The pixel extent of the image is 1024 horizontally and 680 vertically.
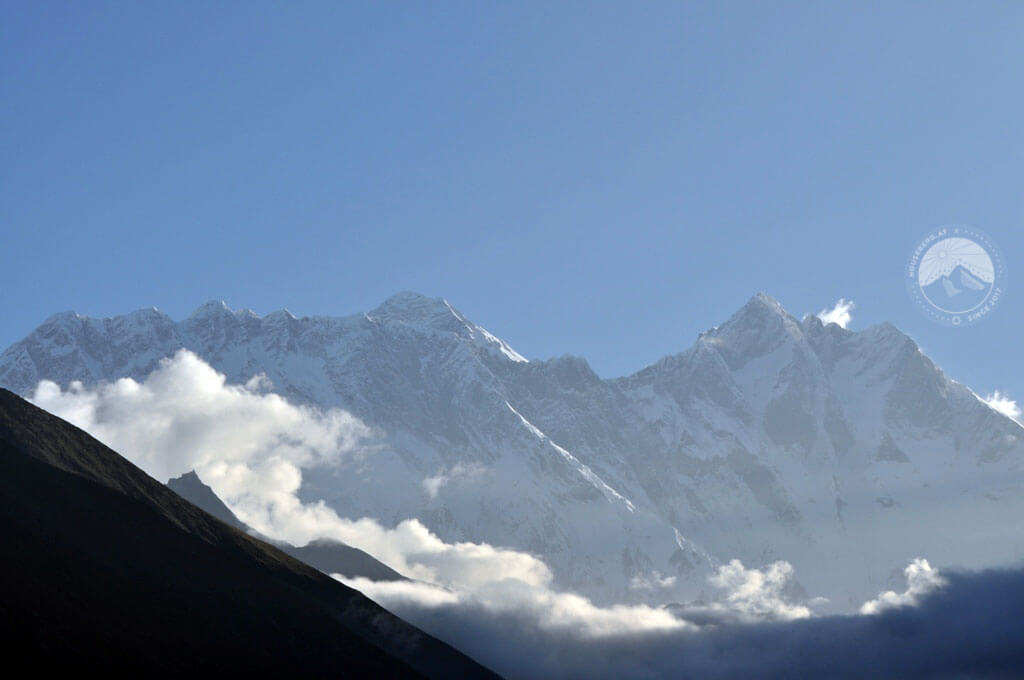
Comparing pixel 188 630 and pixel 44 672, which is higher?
pixel 188 630

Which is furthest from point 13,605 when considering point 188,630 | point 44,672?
point 188,630

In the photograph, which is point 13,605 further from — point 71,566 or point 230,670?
point 230,670

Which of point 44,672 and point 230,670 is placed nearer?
point 44,672

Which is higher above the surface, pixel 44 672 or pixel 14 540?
pixel 14 540

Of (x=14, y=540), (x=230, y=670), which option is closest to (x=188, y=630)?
(x=230, y=670)

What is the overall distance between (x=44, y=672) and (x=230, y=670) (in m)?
38.8

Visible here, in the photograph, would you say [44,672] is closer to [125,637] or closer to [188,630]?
[125,637]

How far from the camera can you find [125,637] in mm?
183500

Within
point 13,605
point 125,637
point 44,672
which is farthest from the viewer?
point 125,637

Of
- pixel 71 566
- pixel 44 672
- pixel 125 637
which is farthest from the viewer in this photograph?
pixel 71 566

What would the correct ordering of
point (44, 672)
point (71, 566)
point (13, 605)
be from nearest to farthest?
point (44, 672), point (13, 605), point (71, 566)

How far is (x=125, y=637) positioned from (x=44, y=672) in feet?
79.9

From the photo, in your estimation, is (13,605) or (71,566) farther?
(71,566)

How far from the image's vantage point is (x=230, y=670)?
193375mm
